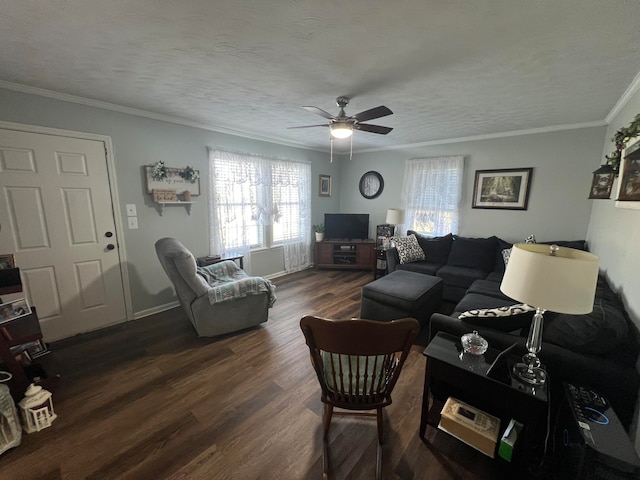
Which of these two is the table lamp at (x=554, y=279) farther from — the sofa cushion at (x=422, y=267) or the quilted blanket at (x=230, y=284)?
the sofa cushion at (x=422, y=267)

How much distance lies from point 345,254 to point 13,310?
4332 mm

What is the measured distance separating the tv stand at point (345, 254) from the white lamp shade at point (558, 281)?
3.89m

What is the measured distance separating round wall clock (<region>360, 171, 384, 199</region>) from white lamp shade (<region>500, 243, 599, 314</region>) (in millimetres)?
4251

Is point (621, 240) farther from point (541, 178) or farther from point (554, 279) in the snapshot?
point (541, 178)

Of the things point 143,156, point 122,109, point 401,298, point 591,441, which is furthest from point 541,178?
point 122,109

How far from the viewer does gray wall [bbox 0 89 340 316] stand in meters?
2.46

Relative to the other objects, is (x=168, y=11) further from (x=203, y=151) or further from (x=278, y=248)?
(x=278, y=248)

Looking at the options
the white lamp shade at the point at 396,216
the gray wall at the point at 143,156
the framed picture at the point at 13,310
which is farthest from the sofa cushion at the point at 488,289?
the framed picture at the point at 13,310

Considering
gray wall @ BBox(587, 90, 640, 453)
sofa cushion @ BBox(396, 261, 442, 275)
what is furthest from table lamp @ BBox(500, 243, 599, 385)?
sofa cushion @ BBox(396, 261, 442, 275)

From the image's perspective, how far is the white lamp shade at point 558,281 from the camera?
1.09 metres

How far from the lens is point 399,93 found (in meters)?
2.38

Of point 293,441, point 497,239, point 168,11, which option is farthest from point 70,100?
point 497,239

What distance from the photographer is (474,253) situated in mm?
3904

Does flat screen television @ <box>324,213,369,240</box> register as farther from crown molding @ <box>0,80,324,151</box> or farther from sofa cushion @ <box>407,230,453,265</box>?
crown molding @ <box>0,80,324,151</box>
